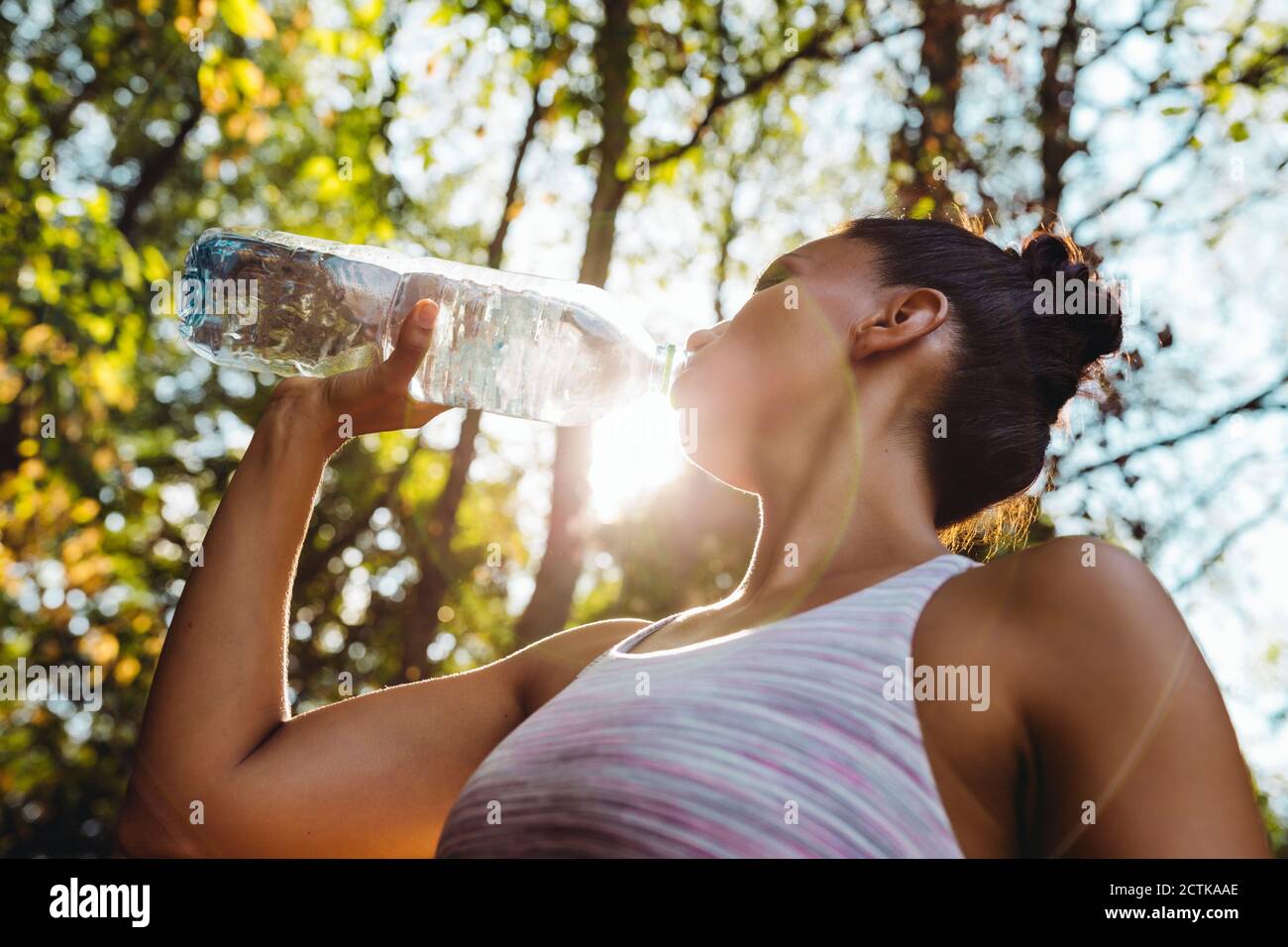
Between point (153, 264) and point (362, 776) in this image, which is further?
point (153, 264)

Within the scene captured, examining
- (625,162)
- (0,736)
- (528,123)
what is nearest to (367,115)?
(528,123)

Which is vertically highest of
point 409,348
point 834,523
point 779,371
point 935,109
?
point 935,109

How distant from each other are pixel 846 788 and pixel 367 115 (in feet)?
19.1

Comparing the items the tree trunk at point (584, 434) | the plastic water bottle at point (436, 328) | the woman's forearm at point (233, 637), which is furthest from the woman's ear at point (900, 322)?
the tree trunk at point (584, 434)

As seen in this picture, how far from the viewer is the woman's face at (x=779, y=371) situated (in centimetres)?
179

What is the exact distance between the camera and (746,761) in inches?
48.3

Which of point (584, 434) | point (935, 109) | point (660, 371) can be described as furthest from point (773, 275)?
point (935, 109)

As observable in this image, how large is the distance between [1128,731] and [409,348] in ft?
4.49

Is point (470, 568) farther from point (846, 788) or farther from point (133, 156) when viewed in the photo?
point (846, 788)

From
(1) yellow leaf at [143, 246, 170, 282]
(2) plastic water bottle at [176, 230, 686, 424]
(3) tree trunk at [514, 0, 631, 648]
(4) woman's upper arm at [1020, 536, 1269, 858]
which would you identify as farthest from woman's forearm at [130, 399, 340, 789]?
(1) yellow leaf at [143, 246, 170, 282]

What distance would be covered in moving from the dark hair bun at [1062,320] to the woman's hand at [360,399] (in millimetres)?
1171

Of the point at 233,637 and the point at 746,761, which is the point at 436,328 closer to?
the point at 233,637

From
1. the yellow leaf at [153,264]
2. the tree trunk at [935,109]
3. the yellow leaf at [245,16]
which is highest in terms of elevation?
the tree trunk at [935,109]

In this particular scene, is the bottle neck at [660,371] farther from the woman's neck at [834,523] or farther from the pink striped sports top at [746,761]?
the pink striped sports top at [746,761]
